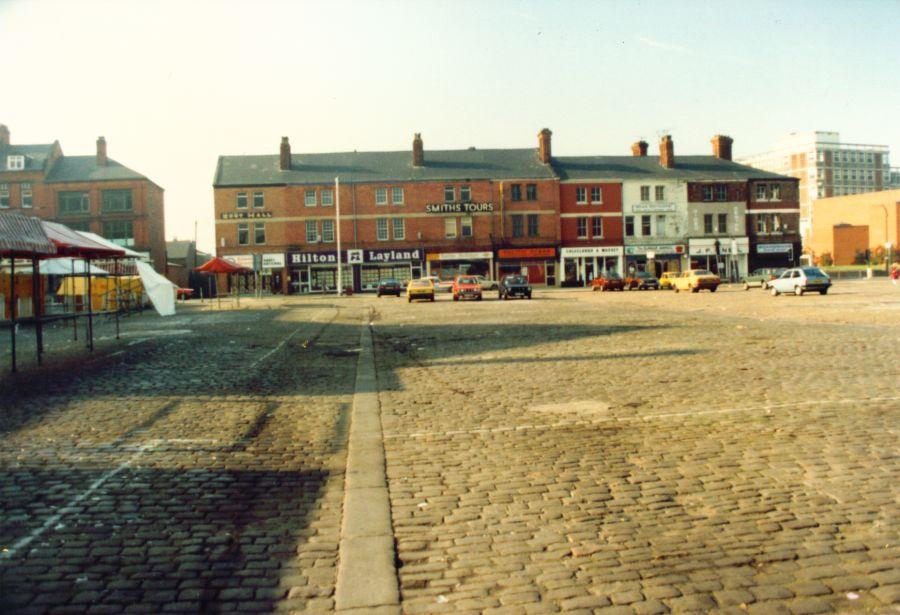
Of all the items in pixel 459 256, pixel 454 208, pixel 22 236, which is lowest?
pixel 22 236

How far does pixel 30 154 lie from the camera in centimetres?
6325

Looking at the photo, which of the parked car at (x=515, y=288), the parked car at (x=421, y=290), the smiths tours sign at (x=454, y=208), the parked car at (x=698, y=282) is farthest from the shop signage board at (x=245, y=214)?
the parked car at (x=698, y=282)

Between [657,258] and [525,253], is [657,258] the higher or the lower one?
the lower one

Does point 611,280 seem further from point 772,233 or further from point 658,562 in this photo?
point 658,562

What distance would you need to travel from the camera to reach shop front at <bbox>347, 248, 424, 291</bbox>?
64.6m

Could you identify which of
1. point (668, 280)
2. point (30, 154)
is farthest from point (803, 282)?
point (30, 154)

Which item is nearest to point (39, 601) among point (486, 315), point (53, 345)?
point (53, 345)

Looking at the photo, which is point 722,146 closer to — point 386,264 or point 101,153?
point 386,264

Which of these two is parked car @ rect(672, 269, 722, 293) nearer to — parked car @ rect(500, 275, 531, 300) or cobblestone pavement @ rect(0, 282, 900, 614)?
parked car @ rect(500, 275, 531, 300)

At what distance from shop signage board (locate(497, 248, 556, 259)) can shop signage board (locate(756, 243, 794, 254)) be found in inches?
731

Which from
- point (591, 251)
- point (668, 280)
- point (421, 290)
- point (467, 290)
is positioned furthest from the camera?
point (591, 251)

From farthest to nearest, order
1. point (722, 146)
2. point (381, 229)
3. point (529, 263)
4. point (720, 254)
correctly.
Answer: point (722, 146), point (720, 254), point (529, 263), point (381, 229)

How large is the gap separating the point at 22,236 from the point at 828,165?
14784 centimetres

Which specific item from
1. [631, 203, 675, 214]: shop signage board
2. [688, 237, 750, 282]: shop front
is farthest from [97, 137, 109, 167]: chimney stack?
[688, 237, 750, 282]: shop front
